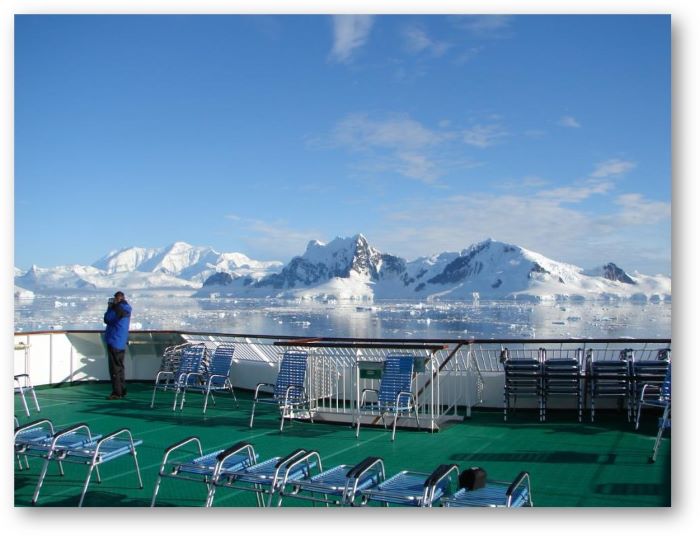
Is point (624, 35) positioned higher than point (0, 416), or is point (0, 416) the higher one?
point (624, 35)

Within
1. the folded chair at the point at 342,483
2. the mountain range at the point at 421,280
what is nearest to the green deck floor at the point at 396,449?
the folded chair at the point at 342,483

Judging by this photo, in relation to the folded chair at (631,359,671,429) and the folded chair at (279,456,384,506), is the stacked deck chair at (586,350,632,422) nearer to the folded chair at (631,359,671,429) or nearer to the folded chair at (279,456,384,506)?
the folded chair at (631,359,671,429)

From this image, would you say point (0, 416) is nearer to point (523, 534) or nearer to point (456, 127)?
point (523, 534)

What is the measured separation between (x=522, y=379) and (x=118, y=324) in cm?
506

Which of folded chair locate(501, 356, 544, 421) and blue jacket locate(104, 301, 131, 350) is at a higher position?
blue jacket locate(104, 301, 131, 350)

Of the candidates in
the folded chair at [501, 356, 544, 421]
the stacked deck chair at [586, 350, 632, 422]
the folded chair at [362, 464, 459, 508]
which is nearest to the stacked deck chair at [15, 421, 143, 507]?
the folded chair at [362, 464, 459, 508]

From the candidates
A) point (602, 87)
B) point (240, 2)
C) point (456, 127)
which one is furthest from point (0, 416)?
point (456, 127)

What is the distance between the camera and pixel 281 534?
165 inches

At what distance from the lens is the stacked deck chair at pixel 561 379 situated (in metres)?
7.72

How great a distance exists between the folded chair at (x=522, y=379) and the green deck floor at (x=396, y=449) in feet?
0.82

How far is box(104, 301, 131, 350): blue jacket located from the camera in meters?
9.28

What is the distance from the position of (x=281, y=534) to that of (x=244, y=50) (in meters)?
3.90

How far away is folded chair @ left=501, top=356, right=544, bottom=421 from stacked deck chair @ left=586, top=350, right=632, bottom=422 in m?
0.53

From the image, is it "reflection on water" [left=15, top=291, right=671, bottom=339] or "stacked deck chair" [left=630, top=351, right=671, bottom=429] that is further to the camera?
"reflection on water" [left=15, top=291, right=671, bottom=339]
